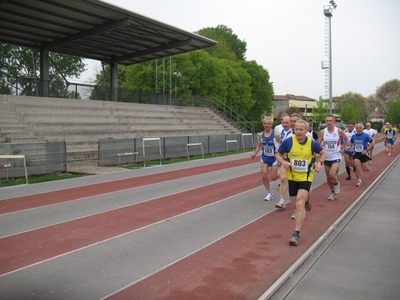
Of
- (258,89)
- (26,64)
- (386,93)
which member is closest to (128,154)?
(26,64)

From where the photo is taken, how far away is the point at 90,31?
2667cm

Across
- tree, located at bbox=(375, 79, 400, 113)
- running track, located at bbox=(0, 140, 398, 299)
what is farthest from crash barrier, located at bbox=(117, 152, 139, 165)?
tree, located at bbox=(375, 79, 400, 113)

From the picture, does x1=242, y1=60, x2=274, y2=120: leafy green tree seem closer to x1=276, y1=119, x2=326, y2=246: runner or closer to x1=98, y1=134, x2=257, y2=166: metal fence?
x1=98, y1=134, x2=257, y2=166: metal fence

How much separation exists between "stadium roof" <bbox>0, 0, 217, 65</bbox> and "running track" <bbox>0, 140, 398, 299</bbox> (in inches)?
563

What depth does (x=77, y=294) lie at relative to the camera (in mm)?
4660

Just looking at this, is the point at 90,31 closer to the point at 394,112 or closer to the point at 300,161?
the point at 300,161

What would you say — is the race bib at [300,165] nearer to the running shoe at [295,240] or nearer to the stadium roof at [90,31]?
the running shoe at [295,240]

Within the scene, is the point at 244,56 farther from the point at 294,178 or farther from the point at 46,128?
the point at 294,178

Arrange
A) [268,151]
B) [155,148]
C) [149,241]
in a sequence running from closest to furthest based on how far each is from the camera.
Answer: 1. [149,241]
2. [268,151]
3. [155,148]

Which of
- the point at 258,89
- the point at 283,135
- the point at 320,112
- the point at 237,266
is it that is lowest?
the point at 237,266

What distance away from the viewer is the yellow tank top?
6831 mm

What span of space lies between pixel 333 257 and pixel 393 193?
6.84 meters

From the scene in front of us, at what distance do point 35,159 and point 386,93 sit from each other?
128419 millimetres

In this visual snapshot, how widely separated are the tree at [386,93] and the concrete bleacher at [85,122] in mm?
105043
